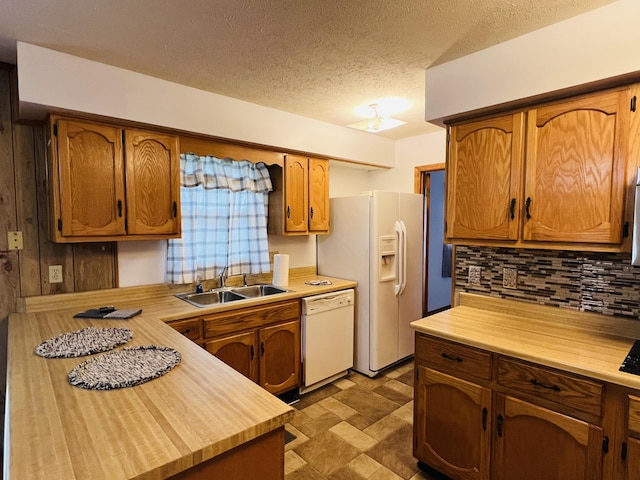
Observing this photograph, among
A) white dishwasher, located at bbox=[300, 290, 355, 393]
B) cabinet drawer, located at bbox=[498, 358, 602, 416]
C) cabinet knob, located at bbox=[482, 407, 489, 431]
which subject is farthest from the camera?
white dishwasher, located at bbox=[300, 290, 355, 393]

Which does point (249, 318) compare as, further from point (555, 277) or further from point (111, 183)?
point (555, 277)

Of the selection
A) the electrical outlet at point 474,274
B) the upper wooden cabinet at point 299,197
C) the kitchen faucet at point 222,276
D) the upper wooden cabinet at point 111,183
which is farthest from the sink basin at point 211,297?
the electrical outlet at point 474,274

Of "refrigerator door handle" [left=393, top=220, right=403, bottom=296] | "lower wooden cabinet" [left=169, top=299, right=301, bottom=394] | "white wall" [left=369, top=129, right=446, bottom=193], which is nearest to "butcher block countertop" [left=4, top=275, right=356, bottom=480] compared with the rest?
"lower wooden cabinet" [left=169, top=299, right=301, bottom=394]

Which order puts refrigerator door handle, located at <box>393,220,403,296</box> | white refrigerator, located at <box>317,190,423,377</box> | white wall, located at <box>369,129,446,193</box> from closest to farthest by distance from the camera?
white refrigerator, located at <box>317,190,423,377</box> → refrigerator door handle, located at <box>393,220,403,296</box> → white wall, located at <box>369,129,446,193</box>

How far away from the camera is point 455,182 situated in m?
2.15

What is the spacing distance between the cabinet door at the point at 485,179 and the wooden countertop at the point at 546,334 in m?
0.48

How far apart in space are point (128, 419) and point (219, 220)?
210cm

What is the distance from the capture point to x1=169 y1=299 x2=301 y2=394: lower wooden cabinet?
2357 mm

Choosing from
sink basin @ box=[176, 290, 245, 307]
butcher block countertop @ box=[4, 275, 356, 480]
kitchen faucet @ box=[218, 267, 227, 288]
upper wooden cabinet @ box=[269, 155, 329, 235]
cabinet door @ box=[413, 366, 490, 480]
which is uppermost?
upper wooden cabinet @ box=[269, 155, 329, 235]

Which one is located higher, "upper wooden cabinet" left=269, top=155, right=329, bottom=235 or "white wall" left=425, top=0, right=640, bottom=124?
"white wall" left=425, top=0, right=640, bottom=124

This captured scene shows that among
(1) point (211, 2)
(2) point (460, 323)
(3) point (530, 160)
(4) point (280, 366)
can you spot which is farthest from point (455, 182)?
(4) point (280, 366)

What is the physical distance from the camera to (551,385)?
4.95 ft

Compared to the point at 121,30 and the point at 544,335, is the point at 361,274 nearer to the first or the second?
the point at 544,335

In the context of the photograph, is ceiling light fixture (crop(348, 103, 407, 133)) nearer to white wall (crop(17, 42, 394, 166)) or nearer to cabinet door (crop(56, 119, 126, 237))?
white wall (crop(17, 42, 394, 166))
